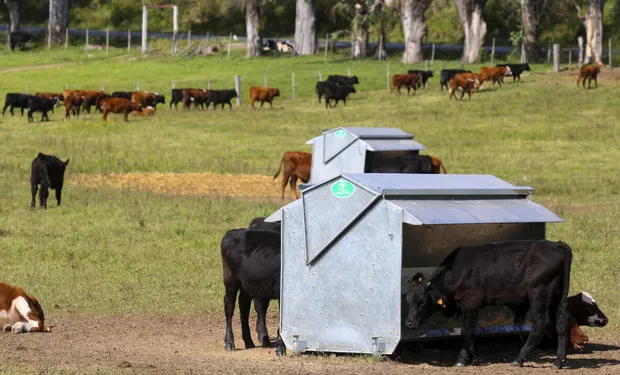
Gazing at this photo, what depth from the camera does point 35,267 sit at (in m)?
17.9

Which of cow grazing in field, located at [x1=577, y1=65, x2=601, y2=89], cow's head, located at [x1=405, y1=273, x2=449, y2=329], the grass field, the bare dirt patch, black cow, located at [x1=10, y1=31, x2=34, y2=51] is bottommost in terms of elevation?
the bare dirt patch

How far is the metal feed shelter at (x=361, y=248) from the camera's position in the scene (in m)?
11.6

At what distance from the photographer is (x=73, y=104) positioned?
154ft

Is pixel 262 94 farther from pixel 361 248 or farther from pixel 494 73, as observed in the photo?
pixel 361 248

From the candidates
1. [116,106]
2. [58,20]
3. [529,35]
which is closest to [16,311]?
[116,106]

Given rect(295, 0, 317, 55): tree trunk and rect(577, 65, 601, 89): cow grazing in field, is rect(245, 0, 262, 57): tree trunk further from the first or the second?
rect(577, 65, 601, 89): cow grazing in field

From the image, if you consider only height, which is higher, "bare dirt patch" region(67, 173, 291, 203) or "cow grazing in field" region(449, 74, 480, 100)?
"cow grazing in field" region(449, 74, 480, 100)

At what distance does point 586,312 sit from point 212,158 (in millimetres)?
22970

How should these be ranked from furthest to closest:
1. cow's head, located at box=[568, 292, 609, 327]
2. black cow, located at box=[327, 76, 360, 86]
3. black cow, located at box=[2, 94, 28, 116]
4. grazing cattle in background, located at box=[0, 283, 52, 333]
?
black cow, located at box=[327, 76, 360, 86], black cow, located at box=[2, 94, 28, 116], grazing cattle in background, located at box=[0, 283, 52, 333], cow's head, located at box=[568, 292, 609, 327]

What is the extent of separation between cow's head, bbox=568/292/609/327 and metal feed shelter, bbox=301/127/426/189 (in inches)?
406

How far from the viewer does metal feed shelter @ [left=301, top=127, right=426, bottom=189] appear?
23.2m

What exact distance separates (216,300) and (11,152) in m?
21.7

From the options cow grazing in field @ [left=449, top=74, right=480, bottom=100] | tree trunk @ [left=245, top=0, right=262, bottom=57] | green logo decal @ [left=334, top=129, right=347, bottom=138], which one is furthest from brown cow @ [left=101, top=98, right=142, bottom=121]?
tree trunk @ [left=245, top=0, right=262, bottom=57]

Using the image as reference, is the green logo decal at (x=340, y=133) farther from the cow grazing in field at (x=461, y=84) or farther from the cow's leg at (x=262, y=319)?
the cow grazing in field at (x=461, y=84)
